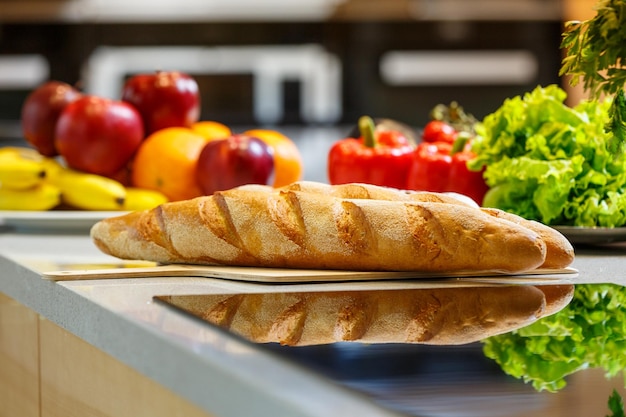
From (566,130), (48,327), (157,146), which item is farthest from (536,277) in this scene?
(157,146)

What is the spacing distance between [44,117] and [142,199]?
27 cm

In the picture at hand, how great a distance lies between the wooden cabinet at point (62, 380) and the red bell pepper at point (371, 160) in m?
0.66

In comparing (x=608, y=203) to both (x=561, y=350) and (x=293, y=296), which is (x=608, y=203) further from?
(x=561, y=350)

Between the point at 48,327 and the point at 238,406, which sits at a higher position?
the point at 238,406

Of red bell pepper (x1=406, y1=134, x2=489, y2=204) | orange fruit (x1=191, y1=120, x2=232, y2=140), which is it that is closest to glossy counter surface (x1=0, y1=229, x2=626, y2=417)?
red bell pepper (x1=406, y1=134, x2=489, y2=204)

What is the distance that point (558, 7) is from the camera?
18.5ft

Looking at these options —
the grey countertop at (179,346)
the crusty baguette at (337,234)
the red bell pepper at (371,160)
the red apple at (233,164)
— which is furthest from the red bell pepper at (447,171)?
the grey countertop at (179,346)

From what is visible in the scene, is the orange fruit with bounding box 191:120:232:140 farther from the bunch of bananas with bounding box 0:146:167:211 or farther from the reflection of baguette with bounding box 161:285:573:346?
the reflection of baguette with bounding box 161:285:573:346

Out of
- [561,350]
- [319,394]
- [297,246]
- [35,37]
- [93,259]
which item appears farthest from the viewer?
[35,37]

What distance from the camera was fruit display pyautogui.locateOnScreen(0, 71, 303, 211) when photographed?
1.66m

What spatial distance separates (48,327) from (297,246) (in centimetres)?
28

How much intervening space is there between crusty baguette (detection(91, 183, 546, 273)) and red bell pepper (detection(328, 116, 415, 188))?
1.97 ft

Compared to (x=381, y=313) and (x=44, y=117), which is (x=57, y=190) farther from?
(x=381, y=313)

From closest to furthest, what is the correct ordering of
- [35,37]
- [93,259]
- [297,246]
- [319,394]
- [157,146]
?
[319,394] → [297,246] → [93,259] → [157,146] → [35,37]
